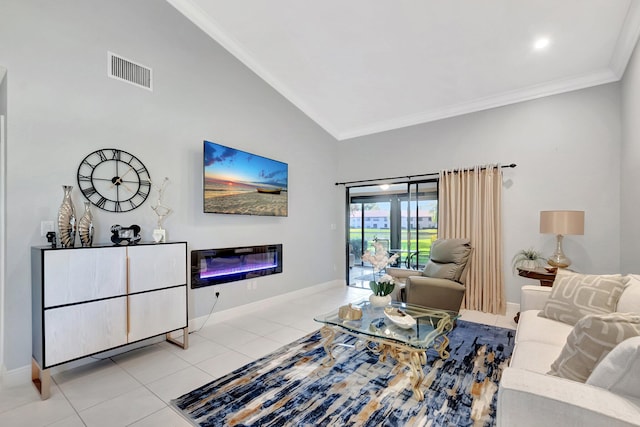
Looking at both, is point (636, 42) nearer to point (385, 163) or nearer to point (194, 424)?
point (385, 163)

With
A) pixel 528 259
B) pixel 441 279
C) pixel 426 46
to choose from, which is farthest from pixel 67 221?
pixel 528 259

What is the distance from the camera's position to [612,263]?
138 inches

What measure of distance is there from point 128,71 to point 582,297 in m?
4.47

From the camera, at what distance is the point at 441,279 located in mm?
3535

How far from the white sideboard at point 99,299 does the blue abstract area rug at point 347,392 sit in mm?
905

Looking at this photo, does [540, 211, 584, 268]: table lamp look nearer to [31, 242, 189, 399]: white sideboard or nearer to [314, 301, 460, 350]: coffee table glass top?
[314, 301, 460, 350]: coffee table glass top

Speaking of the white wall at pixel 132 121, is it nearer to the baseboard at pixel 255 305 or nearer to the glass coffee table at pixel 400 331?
the baseboard at pixel 255 305

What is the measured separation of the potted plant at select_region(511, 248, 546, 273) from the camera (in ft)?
12.4

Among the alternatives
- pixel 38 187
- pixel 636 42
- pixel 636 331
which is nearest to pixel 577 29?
pixel 636 42

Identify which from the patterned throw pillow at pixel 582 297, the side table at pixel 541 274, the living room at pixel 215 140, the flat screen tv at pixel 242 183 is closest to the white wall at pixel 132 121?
the living room at pixel 215 140

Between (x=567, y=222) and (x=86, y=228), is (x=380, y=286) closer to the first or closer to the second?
(x=567, y=222)

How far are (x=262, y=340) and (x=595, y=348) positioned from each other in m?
2.69

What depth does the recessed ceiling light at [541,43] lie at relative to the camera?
3055mm

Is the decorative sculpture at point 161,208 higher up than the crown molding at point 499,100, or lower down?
lower down
